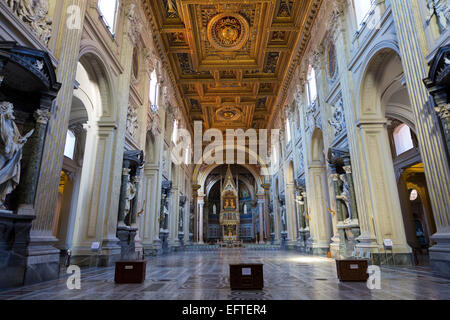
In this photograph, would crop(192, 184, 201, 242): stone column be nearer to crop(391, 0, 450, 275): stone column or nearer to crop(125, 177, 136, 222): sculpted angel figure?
crop(125, 177, 136, 222): sculpted angel figure

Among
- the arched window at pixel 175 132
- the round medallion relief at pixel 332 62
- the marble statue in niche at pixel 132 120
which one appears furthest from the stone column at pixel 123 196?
the arched window at pixel 175 132

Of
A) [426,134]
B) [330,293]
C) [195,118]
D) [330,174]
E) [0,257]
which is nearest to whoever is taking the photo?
[330,293]

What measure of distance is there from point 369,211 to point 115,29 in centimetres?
945

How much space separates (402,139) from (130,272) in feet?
48.9

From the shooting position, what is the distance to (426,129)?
5336 millimetres

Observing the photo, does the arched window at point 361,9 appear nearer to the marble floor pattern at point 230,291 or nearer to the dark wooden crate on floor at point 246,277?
the marble floor pattern at point 230,291

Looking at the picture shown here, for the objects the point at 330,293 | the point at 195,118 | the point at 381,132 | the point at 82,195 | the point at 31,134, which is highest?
the point at 195,118

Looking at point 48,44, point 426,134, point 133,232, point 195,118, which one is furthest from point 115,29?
point 195,118

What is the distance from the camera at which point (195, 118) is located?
24.6 meters

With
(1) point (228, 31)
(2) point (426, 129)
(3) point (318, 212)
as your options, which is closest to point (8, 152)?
(2) point (426, 129)

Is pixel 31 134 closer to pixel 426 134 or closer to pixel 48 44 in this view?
pixel 48 44

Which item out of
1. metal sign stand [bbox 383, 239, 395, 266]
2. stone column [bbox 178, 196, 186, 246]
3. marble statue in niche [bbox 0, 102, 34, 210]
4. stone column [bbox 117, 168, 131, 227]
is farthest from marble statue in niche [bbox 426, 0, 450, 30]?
stone column [bbox 178, 196, 186, 246]

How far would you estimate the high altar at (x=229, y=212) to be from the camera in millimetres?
30344

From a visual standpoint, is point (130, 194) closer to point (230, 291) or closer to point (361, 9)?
point (230, 291)
